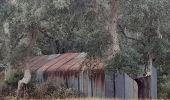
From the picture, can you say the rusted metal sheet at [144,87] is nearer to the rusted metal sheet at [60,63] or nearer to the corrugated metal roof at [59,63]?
the corrugated metal roof at [59,63]

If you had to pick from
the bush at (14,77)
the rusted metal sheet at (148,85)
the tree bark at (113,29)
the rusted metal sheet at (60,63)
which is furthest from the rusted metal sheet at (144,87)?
the bush at (14,77)

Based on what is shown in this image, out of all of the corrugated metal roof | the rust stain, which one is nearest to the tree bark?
the rust stain

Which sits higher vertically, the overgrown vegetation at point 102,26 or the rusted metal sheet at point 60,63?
the overgrown vegetation at point 102,26

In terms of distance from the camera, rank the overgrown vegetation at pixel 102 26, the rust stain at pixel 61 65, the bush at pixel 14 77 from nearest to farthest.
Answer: the overgrown vegetation at pixel 102 26
the rust stain at pixel 61 65
the bush at pixel 14 77

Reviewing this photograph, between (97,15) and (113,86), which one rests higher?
(97,15)

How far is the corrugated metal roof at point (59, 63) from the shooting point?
3195cm

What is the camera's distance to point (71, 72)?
31.5 meters

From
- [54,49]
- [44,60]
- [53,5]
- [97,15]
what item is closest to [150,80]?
[97,15]

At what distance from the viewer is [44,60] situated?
36.7m

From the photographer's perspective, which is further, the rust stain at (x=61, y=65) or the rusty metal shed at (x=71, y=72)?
the rust stain at (x=61, y=65)

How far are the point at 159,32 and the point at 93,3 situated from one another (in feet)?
17.2

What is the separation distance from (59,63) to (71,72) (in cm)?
311

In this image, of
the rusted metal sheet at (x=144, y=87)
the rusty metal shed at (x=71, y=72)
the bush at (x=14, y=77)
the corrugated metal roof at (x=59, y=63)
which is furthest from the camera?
the bush at (x=14, y=77)

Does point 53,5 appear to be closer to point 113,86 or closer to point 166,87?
point 113,86
